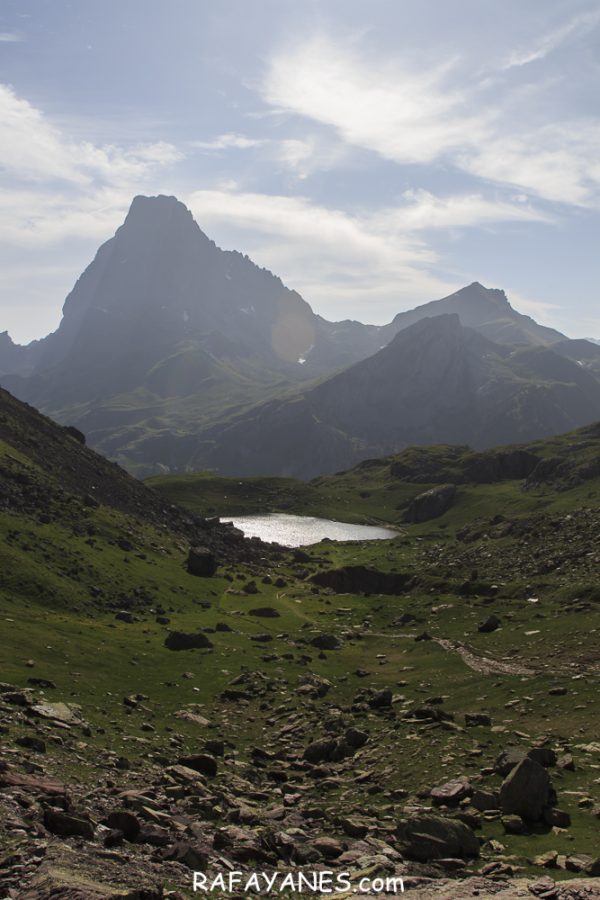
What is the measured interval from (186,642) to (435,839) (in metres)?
44.4

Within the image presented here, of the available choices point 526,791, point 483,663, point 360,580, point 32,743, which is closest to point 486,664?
point 483,663

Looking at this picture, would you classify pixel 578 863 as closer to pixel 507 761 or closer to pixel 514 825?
pixel 514 825

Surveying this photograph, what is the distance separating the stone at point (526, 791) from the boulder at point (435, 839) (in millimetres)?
3190

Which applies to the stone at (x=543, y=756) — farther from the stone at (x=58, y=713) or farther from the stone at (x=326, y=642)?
the stone at (x=326, y=642)

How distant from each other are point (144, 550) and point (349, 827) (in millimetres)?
80404

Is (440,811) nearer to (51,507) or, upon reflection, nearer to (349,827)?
(349,827)

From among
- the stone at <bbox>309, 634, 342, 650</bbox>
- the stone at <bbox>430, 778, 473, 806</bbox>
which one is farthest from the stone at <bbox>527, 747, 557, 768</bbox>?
the stone at <bbox>309, 634, 342, 650</bbox>

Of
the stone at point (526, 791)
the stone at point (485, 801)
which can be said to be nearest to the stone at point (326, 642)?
the stone at point (485, 801)

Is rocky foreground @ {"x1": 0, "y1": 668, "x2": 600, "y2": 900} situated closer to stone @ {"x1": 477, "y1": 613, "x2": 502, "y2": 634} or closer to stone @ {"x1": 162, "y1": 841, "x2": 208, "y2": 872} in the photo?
stone @ {"x1": 162, "y1": 841, "x2": 208, "y2": 872}

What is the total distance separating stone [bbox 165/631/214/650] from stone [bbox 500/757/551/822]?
136 feet

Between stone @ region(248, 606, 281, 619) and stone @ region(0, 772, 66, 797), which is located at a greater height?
stone @ region(0, 772, 66, 797)

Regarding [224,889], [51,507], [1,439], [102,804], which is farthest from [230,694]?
[1,439]

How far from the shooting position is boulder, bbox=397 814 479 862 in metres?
25.8

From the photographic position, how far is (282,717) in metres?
48.8
